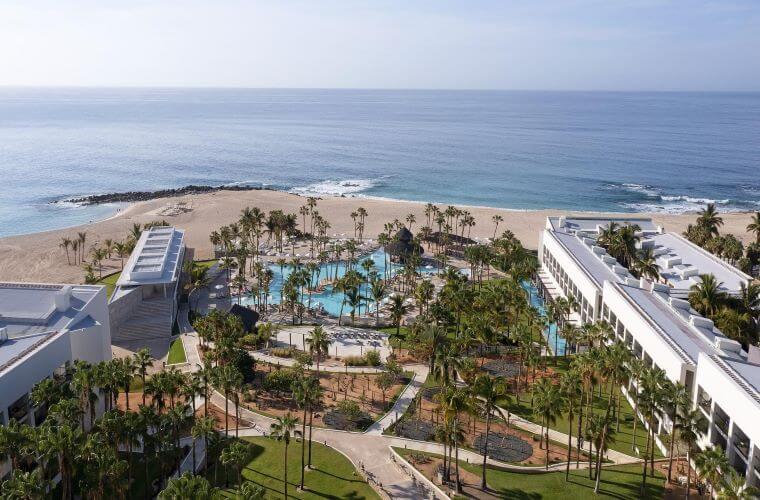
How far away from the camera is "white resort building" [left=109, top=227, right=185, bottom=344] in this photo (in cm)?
6462

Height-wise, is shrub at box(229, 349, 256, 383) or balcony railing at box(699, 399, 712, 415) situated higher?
balcony railing at box(699, 399, 712, 415)

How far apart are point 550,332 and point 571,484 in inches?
1220

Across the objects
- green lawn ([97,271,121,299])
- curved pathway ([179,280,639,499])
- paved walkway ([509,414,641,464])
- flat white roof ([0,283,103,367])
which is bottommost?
curved pathway ([179,280,639,499])

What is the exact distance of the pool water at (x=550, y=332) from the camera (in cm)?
6277

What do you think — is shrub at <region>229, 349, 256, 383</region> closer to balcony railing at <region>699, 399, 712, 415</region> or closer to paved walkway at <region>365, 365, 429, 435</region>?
paved walkway at <region>365, 365, 429, 435</region>

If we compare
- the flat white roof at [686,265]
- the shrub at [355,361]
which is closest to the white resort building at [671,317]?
the flat white roof at [686,265]

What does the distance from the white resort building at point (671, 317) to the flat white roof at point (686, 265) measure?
0.34 feet

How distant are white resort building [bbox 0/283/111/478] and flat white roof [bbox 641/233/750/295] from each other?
5603cm

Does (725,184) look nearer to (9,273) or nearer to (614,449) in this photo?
(614,449)

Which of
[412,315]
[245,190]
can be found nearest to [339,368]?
[412,315]

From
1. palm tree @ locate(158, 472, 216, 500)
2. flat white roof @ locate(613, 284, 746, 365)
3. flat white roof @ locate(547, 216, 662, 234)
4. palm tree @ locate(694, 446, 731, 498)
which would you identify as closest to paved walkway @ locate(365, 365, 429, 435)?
Answer: palm tree @ locate(158, 472, 216, 500)

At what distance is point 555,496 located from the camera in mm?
38125

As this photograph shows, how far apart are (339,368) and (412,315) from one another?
57.3 feet

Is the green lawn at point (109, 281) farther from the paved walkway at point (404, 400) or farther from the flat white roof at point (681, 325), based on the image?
the flat white roof at point (681, 325)
